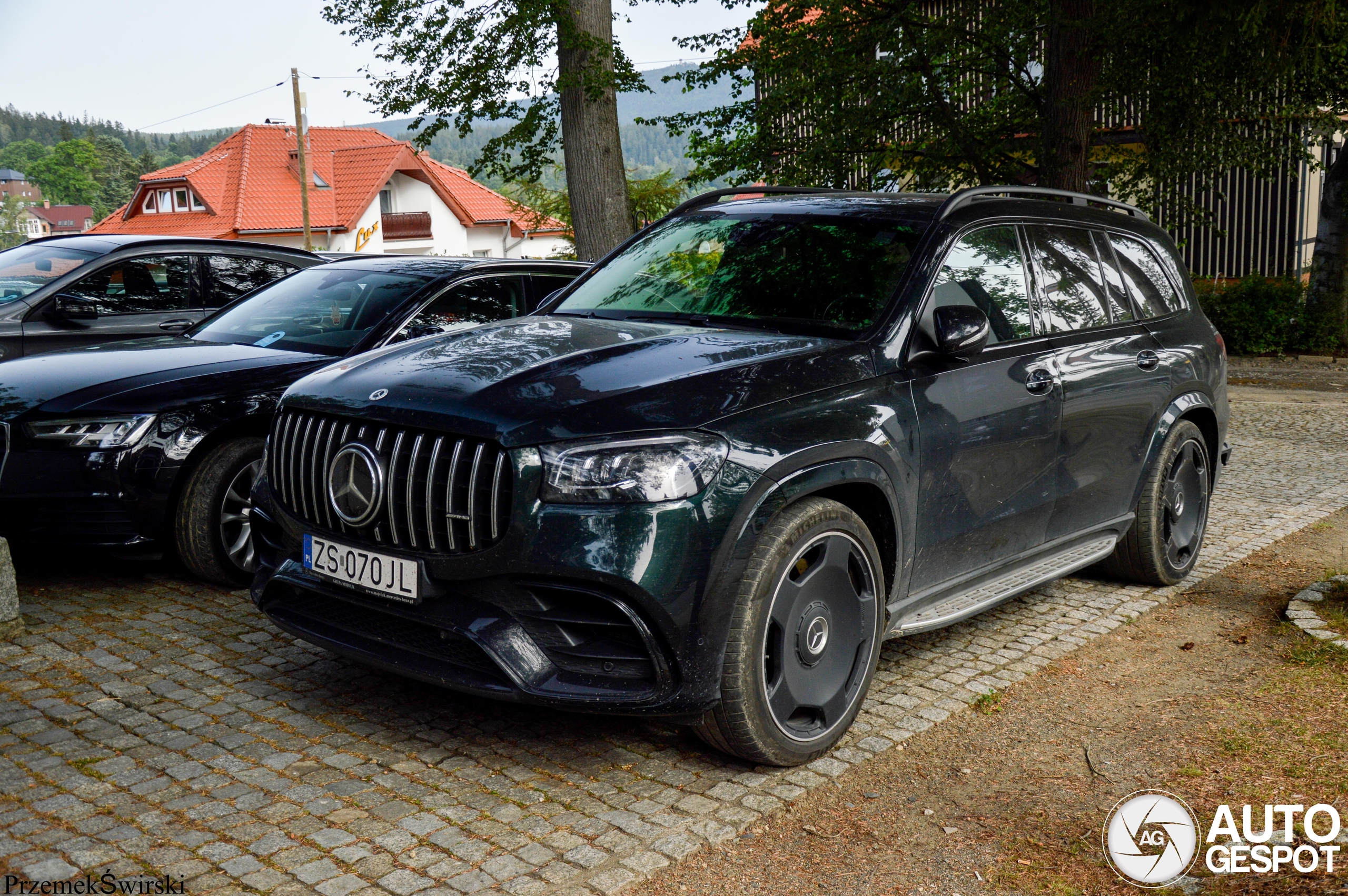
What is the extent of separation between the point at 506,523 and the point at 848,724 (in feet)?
4.86

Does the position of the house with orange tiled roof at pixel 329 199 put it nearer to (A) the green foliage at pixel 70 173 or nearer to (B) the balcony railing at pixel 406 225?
(B) the balcony railing at pixel 406 225

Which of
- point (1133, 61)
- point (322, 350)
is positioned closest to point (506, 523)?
point (322, 350)

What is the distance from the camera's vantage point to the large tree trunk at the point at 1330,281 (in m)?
18.8

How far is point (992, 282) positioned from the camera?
16.2ft

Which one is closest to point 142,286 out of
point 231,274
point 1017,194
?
point 231,274

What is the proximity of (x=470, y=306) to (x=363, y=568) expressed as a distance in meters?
3.13

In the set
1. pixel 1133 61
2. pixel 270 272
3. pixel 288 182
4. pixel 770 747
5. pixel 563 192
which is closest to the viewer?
pixel 770 747

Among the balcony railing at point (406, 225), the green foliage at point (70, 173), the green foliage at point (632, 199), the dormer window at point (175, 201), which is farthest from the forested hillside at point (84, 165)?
the green foliage at point (632, 199)

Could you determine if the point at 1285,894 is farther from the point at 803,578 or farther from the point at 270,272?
the point at 270,272

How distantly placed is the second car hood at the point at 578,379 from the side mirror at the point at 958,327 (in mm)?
324

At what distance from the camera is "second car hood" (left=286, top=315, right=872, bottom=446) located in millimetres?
3598

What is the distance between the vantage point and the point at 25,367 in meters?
5.83

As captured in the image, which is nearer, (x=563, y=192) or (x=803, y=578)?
(x=803, y=578)

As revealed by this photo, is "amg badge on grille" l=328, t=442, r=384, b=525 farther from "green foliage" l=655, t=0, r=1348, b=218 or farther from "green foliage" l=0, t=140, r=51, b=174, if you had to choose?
"green foliage" l=0, t=140, r=51, b=174
